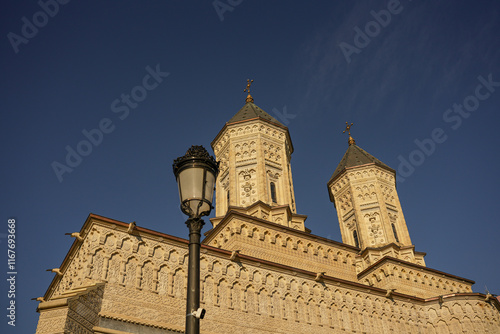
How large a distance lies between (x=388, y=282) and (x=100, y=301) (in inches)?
611

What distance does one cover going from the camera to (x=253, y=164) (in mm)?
22672

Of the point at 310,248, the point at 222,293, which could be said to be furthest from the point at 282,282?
the point at 310,248

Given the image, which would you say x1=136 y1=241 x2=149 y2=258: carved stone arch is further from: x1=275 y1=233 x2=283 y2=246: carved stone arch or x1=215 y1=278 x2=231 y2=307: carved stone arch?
x1=275 y1=233 x2=283 y2=246: carved stone arch

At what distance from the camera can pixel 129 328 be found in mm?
12047

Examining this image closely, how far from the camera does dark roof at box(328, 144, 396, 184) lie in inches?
1114

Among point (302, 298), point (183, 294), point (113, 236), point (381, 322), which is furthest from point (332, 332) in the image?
point (113, 236)

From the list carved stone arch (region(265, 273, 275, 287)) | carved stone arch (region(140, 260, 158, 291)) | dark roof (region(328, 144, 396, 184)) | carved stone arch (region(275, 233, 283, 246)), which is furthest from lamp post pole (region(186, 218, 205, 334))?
dark roof (region(328, 144, 396, 184))

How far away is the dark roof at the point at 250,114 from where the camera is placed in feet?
82.7

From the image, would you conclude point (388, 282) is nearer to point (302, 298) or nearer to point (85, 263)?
point (302, 298)

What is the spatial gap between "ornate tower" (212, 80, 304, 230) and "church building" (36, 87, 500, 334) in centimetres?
7

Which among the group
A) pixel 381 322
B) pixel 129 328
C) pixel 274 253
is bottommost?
pixel 129 328

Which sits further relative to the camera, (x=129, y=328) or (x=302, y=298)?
(x=302, y=298)

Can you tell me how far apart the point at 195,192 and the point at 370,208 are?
21.6m

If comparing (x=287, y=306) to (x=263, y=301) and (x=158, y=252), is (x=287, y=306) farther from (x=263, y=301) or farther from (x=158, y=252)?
(x=158, y=252)
